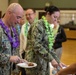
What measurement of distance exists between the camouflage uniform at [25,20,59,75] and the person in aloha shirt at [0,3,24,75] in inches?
14.6

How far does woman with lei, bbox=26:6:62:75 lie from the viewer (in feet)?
8.15

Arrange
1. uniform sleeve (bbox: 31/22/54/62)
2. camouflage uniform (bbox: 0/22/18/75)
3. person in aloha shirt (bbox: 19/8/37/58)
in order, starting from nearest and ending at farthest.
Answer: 1. camouflage uniform (bbox: 0/22/18/75)
2. uniform sleeve (bbox: 31/22/54/62)
3. person in aloha shirt (bbox: 19/8/37/58)

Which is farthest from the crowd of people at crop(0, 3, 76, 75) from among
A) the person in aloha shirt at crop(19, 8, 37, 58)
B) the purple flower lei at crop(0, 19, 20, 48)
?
the person in aloha shirt at crop(19, 8, 37, 58)

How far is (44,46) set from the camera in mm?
2559

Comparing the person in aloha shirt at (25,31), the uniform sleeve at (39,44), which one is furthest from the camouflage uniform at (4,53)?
the person in aloha shirt at (25,31)

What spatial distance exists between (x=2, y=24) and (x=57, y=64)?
0.79m

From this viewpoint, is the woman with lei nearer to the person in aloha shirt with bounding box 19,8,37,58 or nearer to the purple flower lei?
the purple flower lei

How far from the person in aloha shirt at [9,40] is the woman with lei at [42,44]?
1.25 feet

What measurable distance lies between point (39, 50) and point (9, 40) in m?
0.49

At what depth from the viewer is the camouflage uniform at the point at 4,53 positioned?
2.01 metres

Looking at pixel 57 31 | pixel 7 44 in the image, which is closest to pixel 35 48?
pixel 7 44

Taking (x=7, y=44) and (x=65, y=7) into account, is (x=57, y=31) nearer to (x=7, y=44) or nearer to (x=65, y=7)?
(x=7, y=44)

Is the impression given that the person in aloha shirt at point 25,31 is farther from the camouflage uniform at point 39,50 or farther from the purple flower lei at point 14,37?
→ the purple flower lei at point 14,37

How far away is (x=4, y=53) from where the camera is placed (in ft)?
6.77
